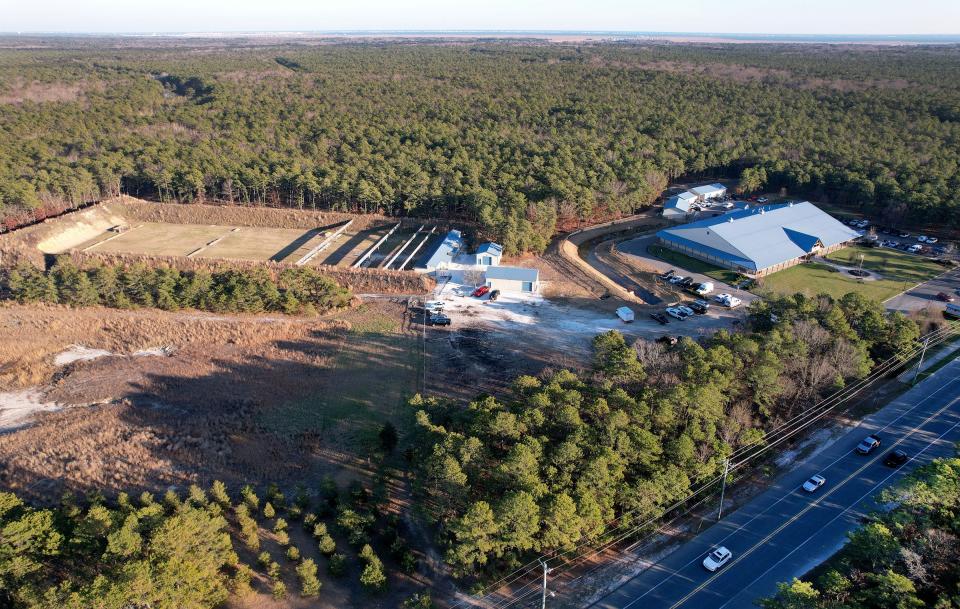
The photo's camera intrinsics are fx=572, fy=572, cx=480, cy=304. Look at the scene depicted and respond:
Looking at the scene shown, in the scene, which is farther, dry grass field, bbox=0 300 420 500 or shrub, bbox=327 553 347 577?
dry grass field, bbox=0 300 420 500

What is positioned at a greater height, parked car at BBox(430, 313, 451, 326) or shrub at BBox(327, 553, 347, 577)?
parked car at BBox(430, 313, 451, 326)

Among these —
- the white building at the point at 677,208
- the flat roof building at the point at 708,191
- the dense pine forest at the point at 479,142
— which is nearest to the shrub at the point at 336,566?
the dense pine forest at the point at 479,142

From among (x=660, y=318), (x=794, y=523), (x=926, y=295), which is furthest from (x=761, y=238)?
(x=794, y=523)

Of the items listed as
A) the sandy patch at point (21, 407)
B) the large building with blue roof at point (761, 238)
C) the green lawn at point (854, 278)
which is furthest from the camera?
the large building with blue roof at point (761, 238)

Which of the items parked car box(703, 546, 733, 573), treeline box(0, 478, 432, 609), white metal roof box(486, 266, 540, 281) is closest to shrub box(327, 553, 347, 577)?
treeline box(0, 478, 432, 609)

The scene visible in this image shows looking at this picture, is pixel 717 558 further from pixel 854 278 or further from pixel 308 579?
pixel 854 278

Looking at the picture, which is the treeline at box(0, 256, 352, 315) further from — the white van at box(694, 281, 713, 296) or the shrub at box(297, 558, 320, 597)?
the white van at box(694, 281, 713, 296)

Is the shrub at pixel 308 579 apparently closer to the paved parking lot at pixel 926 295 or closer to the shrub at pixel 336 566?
the shrub at pixel 336 566
